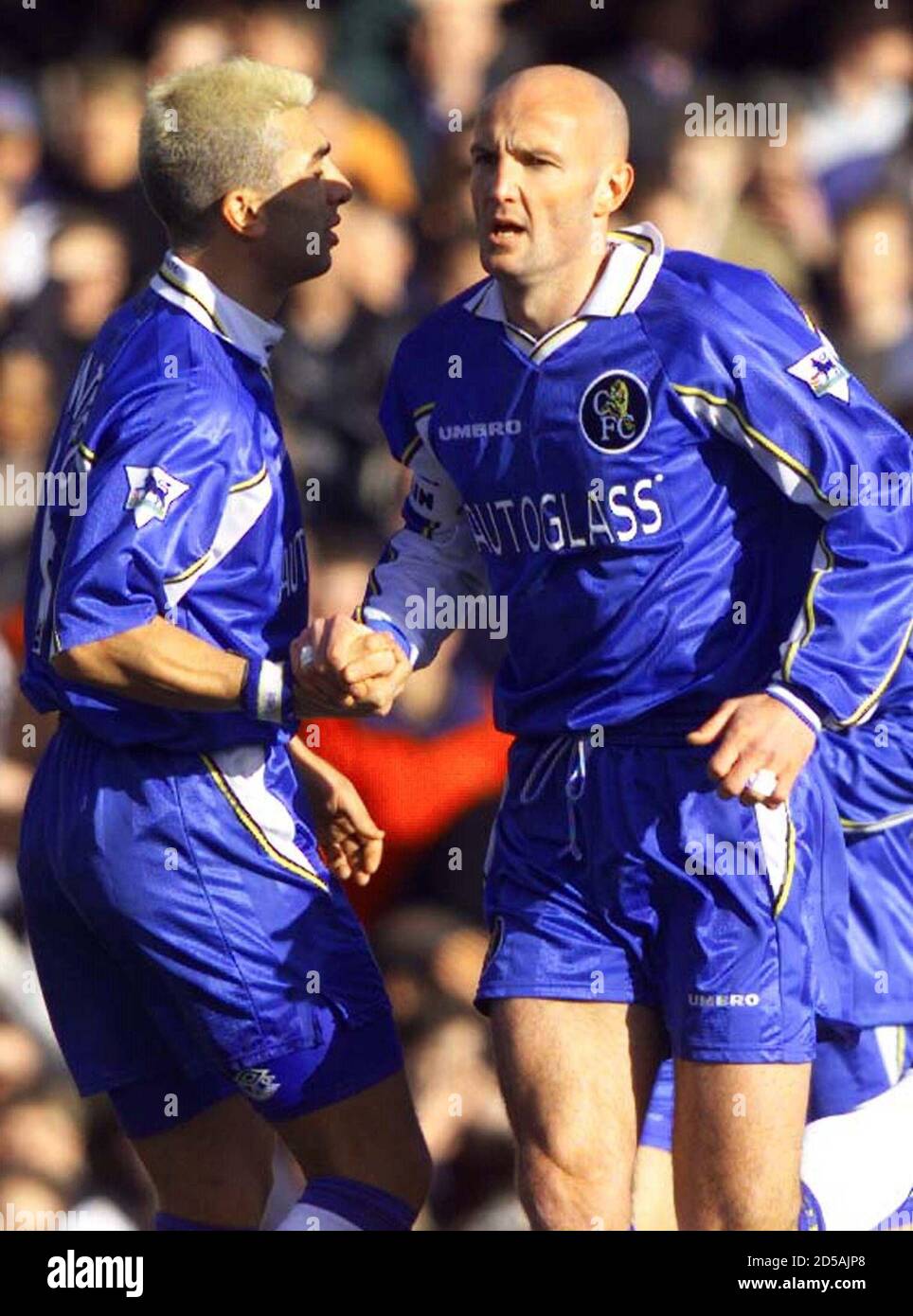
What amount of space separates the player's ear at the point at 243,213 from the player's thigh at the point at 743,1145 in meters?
1.60

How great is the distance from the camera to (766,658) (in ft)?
14.4

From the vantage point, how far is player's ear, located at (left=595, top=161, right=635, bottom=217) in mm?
4418

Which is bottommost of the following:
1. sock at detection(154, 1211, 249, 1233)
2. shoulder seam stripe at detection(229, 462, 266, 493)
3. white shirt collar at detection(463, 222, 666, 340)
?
sock at detection(154, 1211, 249, 1233)

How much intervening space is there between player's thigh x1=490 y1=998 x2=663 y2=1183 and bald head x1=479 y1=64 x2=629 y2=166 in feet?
4.49

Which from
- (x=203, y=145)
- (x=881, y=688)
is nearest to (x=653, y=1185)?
(x=881, y=688)

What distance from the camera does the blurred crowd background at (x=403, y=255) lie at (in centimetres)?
582

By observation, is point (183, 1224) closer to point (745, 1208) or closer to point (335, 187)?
point (745, 1208)

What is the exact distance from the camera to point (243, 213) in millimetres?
4688

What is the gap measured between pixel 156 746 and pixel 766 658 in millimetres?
1015

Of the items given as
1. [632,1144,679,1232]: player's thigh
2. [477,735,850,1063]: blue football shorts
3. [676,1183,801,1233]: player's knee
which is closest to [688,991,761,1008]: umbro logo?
[477,735,850,1063]: blue football shorts

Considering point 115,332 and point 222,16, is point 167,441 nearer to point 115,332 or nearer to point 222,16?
point 115,332

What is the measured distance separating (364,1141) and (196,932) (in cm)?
45

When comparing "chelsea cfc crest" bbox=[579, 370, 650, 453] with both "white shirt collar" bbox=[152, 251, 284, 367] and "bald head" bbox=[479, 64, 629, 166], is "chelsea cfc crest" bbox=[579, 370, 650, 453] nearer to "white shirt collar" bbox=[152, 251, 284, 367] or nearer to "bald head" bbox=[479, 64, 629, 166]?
"bald head" bbox=[479, 64, 629, 166]

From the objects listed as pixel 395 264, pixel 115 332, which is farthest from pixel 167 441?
pixel 395 264
